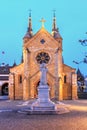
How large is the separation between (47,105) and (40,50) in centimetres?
3488

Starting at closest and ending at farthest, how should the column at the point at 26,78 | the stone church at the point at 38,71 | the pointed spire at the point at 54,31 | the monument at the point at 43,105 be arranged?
the monument at the point at 43,105, the column at the point at 26,78, the stone church at the point at 38,71, the pointed spire at the point at 54,31

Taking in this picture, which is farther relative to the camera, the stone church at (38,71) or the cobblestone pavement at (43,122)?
the stone church at (38,71)

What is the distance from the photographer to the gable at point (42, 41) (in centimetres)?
7059

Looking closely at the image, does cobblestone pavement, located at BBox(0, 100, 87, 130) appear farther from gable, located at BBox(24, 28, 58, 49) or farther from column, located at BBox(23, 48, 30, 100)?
gable, located at BBox(24, 28, 58, 49)

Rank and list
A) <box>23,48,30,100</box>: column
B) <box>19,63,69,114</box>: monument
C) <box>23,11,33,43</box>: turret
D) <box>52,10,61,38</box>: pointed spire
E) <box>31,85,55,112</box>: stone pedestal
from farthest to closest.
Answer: <box>52,10,61,38</box>: pointed spire → <box>23,11,33,43</box>: turret → <box>23,48,30,100</box>: column → <box>31,85,55,112</box>: stone pedestal → <box>19,63,69,114</box>: monument

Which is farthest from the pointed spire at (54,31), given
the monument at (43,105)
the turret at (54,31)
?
the monument at (43,105)

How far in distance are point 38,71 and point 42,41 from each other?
18.6ft

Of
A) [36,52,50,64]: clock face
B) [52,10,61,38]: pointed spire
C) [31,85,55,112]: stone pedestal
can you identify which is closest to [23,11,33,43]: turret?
[36,52,50,64]: clock face

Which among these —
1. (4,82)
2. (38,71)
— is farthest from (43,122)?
(4,82)

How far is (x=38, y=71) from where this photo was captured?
69688 mm

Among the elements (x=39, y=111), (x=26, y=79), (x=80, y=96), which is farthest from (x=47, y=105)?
(x=80, y=96)

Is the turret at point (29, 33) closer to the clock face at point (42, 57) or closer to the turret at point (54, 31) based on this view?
the clock face at point (42, 57)

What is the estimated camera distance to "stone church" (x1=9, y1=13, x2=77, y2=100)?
69.3m

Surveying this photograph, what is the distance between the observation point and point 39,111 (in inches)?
1330
